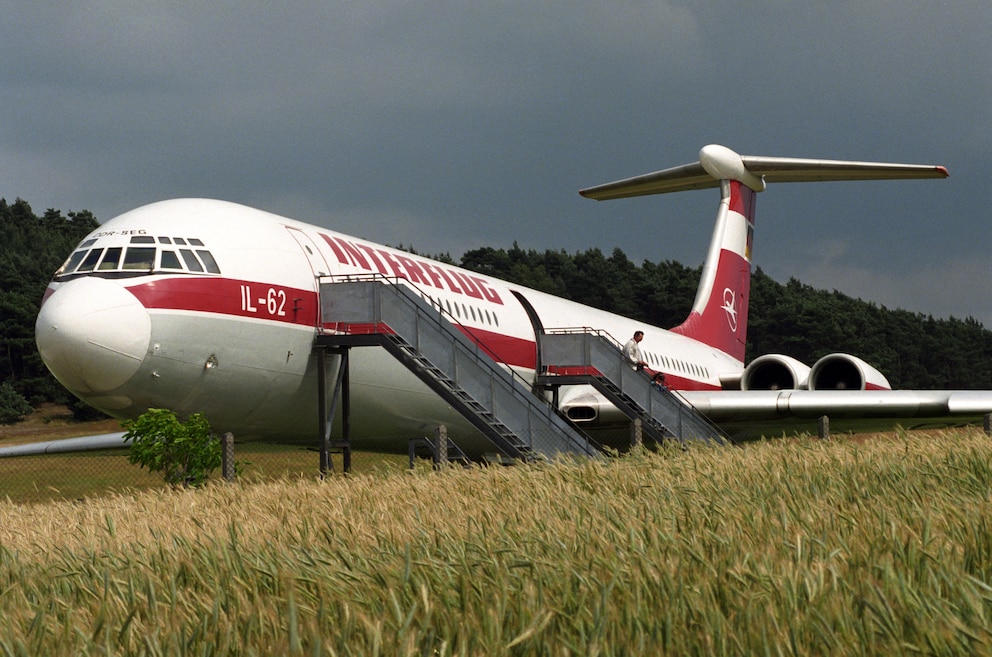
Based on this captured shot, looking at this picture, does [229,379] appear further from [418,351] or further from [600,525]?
[600,525]

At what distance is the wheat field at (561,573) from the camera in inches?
126

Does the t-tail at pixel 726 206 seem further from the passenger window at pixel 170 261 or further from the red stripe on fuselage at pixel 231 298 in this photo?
the passenger window at pixel 170 261

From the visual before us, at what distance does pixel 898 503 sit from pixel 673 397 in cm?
1637

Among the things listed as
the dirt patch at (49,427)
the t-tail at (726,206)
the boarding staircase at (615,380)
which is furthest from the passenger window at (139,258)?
the dirt patch at (49,427)

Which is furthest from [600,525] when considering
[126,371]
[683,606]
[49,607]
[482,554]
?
[126,371]

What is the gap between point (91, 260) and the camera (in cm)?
1507

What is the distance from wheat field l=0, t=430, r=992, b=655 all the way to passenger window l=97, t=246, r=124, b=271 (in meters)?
7.50

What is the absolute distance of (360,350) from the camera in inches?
691

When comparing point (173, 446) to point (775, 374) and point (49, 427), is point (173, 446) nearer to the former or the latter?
point (775, 374)

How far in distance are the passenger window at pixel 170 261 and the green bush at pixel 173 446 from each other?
1969 millimetres

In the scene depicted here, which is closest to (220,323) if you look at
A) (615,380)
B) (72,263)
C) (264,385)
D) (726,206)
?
(264,385)

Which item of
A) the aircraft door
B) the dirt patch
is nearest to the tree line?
the dirt patch

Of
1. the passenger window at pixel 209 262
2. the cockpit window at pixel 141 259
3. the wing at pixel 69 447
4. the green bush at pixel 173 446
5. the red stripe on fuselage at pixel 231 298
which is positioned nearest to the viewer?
the green bush at pixel 173 446

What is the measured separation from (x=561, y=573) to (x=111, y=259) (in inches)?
485
